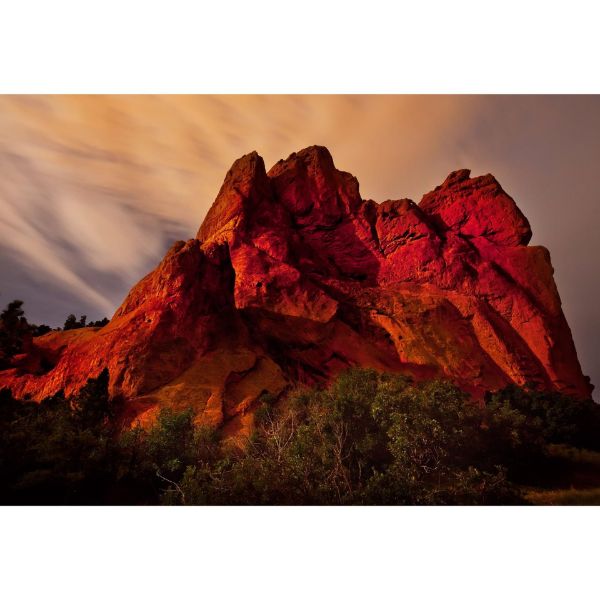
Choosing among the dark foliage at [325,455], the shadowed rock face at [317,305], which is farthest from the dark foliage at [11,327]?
the dark foliage at [325,455]

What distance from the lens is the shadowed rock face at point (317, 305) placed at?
12.7 m

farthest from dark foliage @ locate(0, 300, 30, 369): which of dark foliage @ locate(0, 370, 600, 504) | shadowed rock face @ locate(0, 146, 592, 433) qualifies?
dark foliage @ locate(0, 370, 600, 504)

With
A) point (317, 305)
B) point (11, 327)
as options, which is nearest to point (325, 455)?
point (317, 305)

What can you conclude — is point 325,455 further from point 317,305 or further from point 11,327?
point 11,327

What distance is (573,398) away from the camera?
10.6 metres

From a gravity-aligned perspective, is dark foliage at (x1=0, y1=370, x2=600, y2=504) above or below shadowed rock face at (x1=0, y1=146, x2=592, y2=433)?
below

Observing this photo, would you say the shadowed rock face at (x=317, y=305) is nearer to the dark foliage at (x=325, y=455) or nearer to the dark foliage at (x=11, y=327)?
the dark foliage at (x=11, y=327)

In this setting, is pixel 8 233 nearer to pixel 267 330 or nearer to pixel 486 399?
pixel 267 330

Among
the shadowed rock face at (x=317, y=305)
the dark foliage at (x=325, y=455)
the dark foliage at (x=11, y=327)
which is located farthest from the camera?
the shadowed rock face at (x=317, y=305)

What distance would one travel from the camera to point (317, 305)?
15.2 m

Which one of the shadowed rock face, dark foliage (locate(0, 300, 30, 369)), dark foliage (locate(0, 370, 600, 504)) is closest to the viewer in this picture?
dark foliage (locate(0, 370, 600, 504))

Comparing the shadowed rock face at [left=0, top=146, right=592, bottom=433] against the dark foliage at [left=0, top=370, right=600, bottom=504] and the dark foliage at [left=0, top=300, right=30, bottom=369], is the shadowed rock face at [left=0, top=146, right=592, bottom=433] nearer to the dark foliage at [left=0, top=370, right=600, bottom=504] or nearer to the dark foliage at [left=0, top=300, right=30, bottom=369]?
the dark foliage at [left=0, top=300, right=30, bottom=369]

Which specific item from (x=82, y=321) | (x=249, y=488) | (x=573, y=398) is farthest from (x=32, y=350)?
(x=573, y=398)

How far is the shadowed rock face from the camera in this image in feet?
41.7
